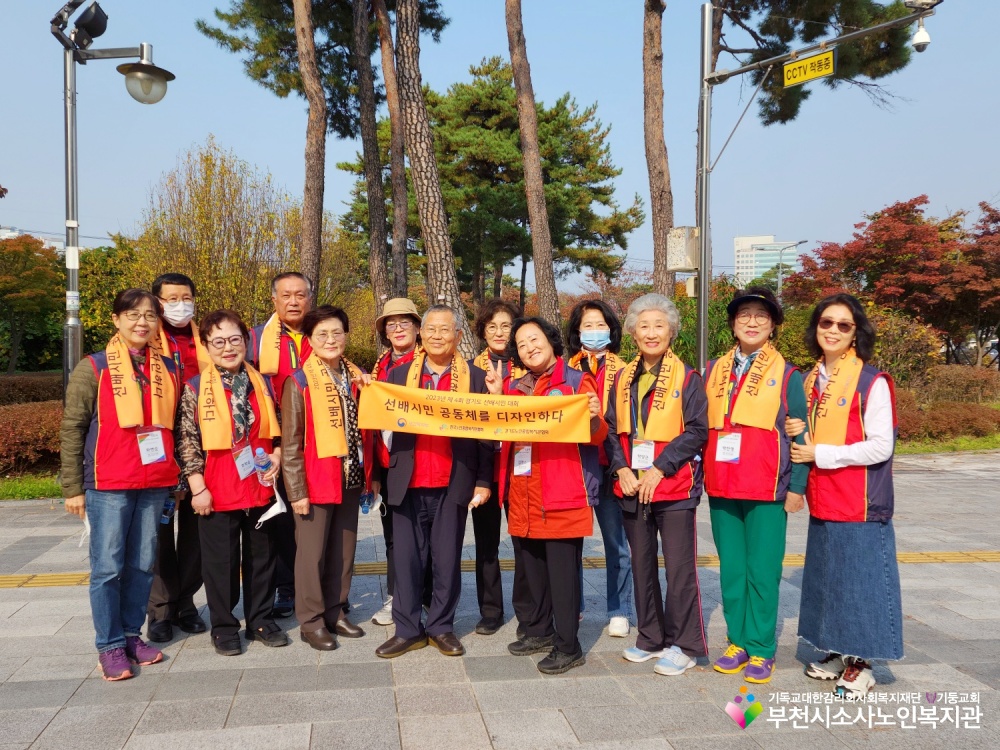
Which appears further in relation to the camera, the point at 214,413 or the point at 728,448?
the point at 214,413

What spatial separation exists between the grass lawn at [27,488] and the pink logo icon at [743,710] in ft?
26.2

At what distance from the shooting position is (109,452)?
3.79m

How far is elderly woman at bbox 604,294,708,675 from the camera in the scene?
3.79 meters

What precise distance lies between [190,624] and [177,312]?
1.90m

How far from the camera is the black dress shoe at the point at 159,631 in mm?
4344

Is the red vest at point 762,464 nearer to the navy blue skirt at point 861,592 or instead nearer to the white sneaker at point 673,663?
the navy blue skirt at point 861,592

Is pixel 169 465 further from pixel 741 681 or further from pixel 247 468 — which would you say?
pixel 741 681

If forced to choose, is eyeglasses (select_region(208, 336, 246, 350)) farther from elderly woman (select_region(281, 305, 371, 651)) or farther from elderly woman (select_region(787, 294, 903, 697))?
elderly woman (select_region(787, 294, 903, 697))

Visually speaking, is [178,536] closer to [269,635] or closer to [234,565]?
[234,565]

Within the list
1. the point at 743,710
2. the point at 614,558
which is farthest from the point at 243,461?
the point at 743,710

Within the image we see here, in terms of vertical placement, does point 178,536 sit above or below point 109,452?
below

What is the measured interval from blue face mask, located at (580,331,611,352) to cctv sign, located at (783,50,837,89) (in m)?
6.80

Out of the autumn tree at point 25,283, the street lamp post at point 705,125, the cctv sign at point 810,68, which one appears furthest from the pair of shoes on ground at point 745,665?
the autumn tree at point 25,283

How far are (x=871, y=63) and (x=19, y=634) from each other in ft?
58.8
